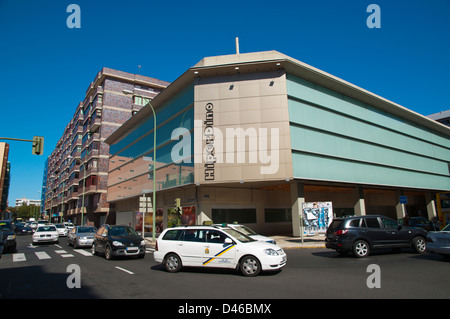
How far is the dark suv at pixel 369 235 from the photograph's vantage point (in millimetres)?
11797

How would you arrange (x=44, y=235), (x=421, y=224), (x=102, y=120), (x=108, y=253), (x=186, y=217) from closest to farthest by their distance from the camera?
(x=108, y=253)
(x=44, y=235)
(x=421, y=224)
(x=186, y=217)
(x=102, y=120)

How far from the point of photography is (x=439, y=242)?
413 inches

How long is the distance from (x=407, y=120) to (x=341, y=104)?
609 inches

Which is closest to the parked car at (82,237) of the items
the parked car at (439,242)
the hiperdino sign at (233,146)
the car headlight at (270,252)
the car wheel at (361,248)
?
the hiperdino sign at (233,146)

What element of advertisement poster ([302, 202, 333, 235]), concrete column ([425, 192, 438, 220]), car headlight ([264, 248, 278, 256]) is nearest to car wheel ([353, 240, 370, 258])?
car headlight ([264, 248, 278, 256])

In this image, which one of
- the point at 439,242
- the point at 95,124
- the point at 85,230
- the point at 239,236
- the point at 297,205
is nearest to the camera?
the point at 239,236

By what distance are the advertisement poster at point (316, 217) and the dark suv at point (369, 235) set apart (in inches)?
227

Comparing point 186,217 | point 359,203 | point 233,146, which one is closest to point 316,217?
point 233,146

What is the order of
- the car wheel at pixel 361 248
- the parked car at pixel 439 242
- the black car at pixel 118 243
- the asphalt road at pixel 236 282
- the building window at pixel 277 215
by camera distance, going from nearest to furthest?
the asphalt road at pixel 236 282, the parked car at pixel 439 242, the car wheel at pixel 361 248, the black car at pixel 118 243, the building window at pixel 277 215

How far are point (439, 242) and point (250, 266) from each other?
289 inches

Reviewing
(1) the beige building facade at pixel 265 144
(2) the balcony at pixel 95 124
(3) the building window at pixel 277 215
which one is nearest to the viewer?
(1) the beige building facade at pixel 265 144

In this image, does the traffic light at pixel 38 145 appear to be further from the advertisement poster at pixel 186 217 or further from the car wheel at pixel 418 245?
the car wheel at pixel 418 245

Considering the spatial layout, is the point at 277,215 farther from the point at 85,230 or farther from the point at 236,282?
the point at 236,282

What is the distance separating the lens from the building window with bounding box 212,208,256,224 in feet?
84.1
